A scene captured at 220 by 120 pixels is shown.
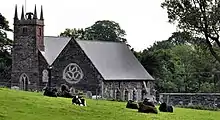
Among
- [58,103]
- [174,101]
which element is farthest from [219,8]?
[174,101]

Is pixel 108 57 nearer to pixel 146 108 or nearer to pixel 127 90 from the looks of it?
pixel 127 90

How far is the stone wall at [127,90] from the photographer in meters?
101

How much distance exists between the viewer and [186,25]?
4381cm

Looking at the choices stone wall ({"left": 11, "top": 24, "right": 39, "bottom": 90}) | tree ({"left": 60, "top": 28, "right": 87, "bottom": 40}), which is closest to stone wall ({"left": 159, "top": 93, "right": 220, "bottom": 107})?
stone wall ({"left": 11, "top": 24, "right": 39, "bottom": 90})

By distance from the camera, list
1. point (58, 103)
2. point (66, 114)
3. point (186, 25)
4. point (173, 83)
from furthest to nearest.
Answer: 1. point (173, 83)
2. point (186, 25)
3. point (58, 103)
4. point (66, 114)

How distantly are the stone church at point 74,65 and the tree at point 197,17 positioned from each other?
5529 centimetres

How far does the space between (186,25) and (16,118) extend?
18.1 metres

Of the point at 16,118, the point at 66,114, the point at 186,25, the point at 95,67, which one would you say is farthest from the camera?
the point at 95,67

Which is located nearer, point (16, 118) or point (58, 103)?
point (16, 118)

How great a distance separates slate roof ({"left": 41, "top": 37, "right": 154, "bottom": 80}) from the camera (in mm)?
104500

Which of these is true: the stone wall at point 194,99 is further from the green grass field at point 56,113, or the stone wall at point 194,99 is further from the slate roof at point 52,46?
the slate roof at point 52,46

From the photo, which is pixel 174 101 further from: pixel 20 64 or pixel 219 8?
pixel 20 64

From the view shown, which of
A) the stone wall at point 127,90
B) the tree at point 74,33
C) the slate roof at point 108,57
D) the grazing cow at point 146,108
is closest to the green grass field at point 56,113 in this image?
the grazing cow at point 146,108

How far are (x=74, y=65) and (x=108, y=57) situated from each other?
6.29 meters
